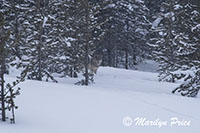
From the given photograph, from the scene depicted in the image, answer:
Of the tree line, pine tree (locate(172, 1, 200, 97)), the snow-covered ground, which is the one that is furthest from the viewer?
the tree line

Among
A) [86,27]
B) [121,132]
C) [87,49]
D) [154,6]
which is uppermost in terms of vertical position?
[154,6]

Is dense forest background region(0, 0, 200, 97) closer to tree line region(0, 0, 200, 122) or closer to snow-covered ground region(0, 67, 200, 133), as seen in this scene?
tree line region(0, 0, 200, 122)

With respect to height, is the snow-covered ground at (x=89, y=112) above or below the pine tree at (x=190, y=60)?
below

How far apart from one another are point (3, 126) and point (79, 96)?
3.45m

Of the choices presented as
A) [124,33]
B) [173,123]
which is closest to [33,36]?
[173,123]

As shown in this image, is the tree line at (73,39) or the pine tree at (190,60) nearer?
the pine tree at (190,60)

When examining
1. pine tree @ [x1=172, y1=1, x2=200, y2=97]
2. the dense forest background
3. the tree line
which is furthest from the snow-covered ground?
the dense forest background

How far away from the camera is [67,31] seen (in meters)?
16.9

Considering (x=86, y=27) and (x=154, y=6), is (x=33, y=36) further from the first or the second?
(x=154, y=6)
